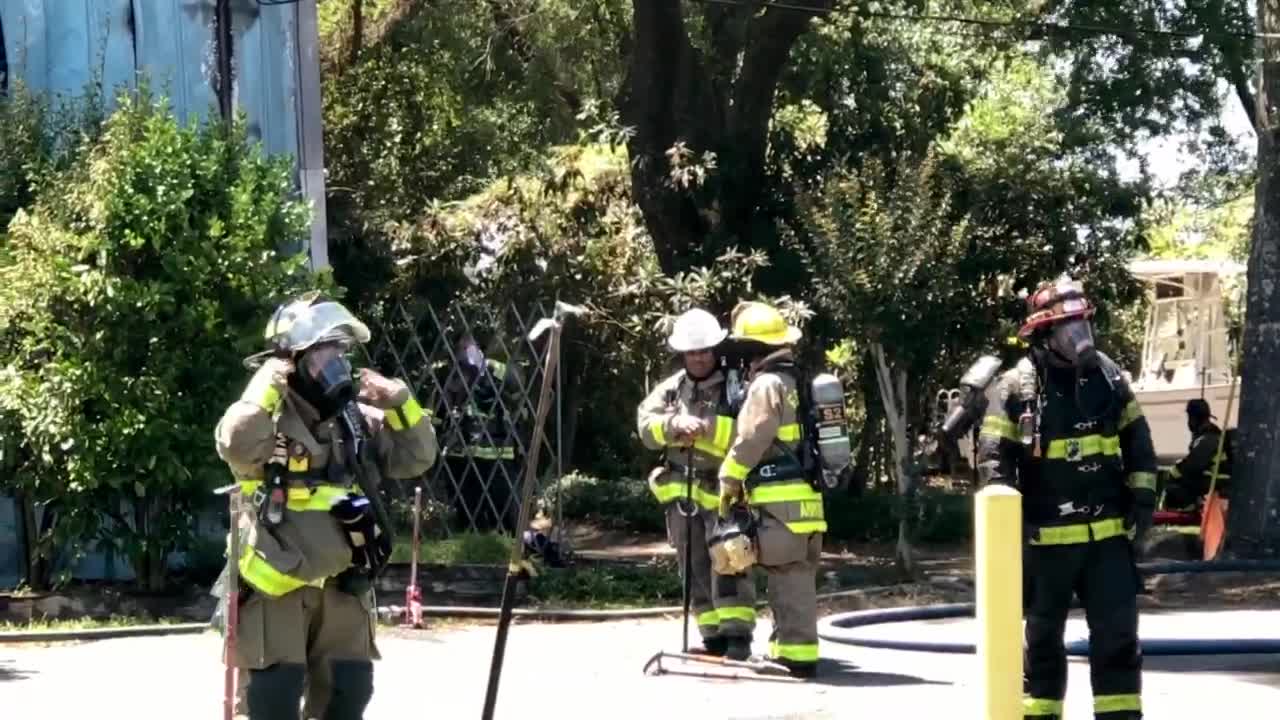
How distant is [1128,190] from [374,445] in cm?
1038

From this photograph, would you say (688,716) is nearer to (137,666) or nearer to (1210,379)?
(137,666)

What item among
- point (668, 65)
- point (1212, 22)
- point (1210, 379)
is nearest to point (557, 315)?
point (668, 65)

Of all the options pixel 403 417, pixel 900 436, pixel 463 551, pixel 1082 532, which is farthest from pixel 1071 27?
pixel 403 417

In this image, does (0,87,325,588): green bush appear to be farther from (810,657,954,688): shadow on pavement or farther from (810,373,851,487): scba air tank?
(810,657,954,688): shadow on pavement

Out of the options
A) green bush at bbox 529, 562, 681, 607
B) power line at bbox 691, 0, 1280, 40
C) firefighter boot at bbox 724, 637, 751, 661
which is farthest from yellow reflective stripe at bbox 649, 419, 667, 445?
power line at bbox 691, 0, 1280, 40

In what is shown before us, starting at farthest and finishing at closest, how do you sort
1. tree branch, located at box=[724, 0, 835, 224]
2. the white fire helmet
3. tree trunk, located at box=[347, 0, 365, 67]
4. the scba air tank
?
1. tree trunk, located at box=[347, 0, 365, 67]
2. tree branch, located at box=[724, 0, 835, 224]
3. the white fire helmet
4. the scba air tank

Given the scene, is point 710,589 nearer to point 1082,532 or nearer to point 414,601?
point 414,601

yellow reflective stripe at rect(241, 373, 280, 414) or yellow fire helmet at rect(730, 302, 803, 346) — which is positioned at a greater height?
yellow fire helmet at rect(730, 302, 803, 346)

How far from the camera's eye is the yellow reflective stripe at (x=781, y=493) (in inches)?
387

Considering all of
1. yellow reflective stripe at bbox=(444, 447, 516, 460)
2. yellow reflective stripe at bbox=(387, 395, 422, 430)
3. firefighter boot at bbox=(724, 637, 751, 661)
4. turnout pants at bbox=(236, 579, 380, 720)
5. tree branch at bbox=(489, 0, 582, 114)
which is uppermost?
tree branch at bbox=(489, 0, 582, 114)

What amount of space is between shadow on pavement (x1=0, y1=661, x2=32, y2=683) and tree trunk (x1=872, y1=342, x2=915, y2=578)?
6.56 m

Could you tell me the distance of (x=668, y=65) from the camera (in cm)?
1602

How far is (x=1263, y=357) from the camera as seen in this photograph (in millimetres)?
15430

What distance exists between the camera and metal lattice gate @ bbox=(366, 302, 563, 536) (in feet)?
54.4
